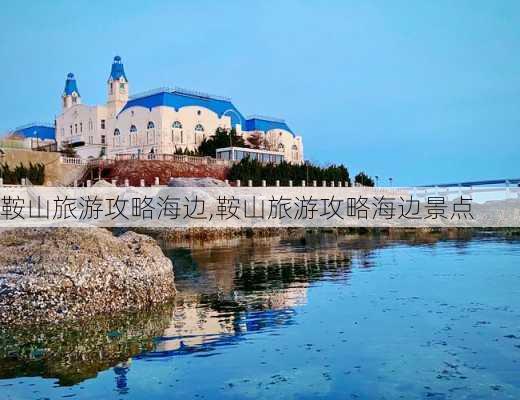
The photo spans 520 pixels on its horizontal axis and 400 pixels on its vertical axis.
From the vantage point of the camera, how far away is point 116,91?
3127 inches

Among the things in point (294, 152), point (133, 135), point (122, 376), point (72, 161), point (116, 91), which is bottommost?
point (122, 376)

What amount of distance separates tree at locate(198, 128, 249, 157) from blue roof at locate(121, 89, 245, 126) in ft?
17.5

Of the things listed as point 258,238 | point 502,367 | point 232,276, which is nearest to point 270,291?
point 232,276

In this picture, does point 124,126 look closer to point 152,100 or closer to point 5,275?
point 152,100

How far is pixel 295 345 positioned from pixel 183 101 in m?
68.5

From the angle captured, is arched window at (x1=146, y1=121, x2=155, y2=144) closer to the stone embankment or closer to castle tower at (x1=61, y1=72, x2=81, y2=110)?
castle tower at (x1=61, y1=72, x2=81, y2=110)

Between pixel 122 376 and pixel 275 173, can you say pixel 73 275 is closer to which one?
pixel 122 376

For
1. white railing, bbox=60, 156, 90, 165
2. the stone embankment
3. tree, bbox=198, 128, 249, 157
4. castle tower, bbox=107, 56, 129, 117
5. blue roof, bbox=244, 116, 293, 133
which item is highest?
castle tower, bbox=107, 56, 129, 117

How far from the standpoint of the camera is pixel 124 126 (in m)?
77.0

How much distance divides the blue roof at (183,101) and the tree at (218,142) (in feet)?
17.5

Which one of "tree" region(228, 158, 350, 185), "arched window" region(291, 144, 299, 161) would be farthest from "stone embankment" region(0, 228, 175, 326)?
"arched window" region(291, 144, 299, 161)

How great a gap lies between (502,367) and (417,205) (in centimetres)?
3936

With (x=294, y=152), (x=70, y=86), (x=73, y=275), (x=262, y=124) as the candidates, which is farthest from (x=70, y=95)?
(x=73, y=275)

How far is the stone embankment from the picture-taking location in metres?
11.1
